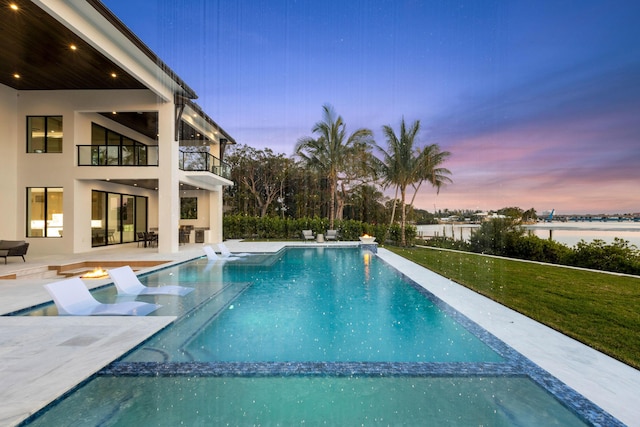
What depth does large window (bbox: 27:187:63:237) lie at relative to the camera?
12906 mm

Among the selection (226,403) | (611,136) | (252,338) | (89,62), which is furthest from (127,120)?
(611,136)

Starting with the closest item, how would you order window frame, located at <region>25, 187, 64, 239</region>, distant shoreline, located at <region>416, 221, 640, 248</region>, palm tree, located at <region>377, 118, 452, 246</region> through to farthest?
1. distant shoreline, located at <region>416, 221, 640, 248</region>
2. window frame, located at <region>25, 187, 64, 239</region>
3. palm tree, located at <region>377, 118, 452, 246</region>

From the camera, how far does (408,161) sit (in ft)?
65.3

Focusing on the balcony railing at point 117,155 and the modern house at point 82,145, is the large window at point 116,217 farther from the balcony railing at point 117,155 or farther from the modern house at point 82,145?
the balcony railing at point 117,155

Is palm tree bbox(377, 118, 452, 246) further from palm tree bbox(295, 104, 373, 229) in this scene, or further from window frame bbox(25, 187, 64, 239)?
window frame bbox(25, 187, 64, 239)

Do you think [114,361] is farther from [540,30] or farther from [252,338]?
[540,30]

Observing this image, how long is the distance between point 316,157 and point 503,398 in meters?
19.7

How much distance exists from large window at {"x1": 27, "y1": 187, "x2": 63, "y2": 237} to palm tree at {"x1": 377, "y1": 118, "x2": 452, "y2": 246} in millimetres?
16312

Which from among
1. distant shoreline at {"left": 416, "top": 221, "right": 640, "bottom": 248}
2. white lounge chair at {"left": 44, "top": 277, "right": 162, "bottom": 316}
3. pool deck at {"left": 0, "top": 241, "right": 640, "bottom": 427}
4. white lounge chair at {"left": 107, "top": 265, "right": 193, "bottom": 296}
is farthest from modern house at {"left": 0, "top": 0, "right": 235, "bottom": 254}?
distant shoreline at {"left": 416, "top": 221, "right": 640, "bottom": 248}

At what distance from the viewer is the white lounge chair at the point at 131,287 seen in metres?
6.77

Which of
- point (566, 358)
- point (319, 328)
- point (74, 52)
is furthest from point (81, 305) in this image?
point (74, 52)

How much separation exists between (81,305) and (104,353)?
2.28 metres

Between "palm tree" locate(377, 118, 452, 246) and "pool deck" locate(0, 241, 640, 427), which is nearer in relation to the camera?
"pool deck" locate(0, 241, 640, 427)

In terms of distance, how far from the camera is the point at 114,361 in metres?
3.71
